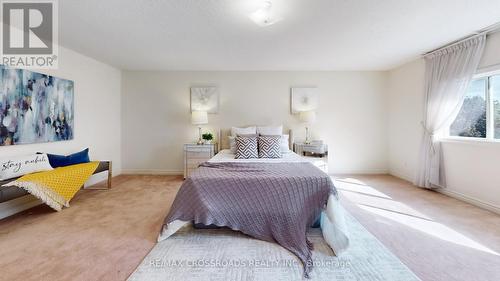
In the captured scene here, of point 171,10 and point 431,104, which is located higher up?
point 171,10

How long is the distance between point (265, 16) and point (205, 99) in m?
3.04

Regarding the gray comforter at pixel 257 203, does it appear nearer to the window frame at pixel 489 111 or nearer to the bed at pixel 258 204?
the bed at pixel 258 204

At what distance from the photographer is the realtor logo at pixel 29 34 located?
2.58 metres

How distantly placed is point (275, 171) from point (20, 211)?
11.3ft

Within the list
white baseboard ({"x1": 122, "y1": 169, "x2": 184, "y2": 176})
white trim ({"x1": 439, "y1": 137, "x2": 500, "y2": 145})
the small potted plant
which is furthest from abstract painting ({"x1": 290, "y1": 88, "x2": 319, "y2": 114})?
white baseboard ({"x1": 122, "y1": 169, "x2": 184, "y2": 176})

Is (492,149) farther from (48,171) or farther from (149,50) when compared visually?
(48,171)

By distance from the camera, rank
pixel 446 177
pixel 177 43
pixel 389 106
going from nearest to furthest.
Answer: pixel 177 43
pixel 446 177
pixel 389 106

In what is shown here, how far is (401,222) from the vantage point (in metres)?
2.78

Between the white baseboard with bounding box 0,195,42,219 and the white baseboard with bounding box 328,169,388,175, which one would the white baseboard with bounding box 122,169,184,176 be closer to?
the white baseboard with bounding box 0,195,42,219

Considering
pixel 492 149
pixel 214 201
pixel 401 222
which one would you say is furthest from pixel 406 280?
pixel 492 149

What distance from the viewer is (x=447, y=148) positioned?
3840mm

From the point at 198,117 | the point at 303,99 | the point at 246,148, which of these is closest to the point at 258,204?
the point at 246,148

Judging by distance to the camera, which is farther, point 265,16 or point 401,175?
point 401,175

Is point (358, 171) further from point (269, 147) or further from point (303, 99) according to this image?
point (269, 147)
